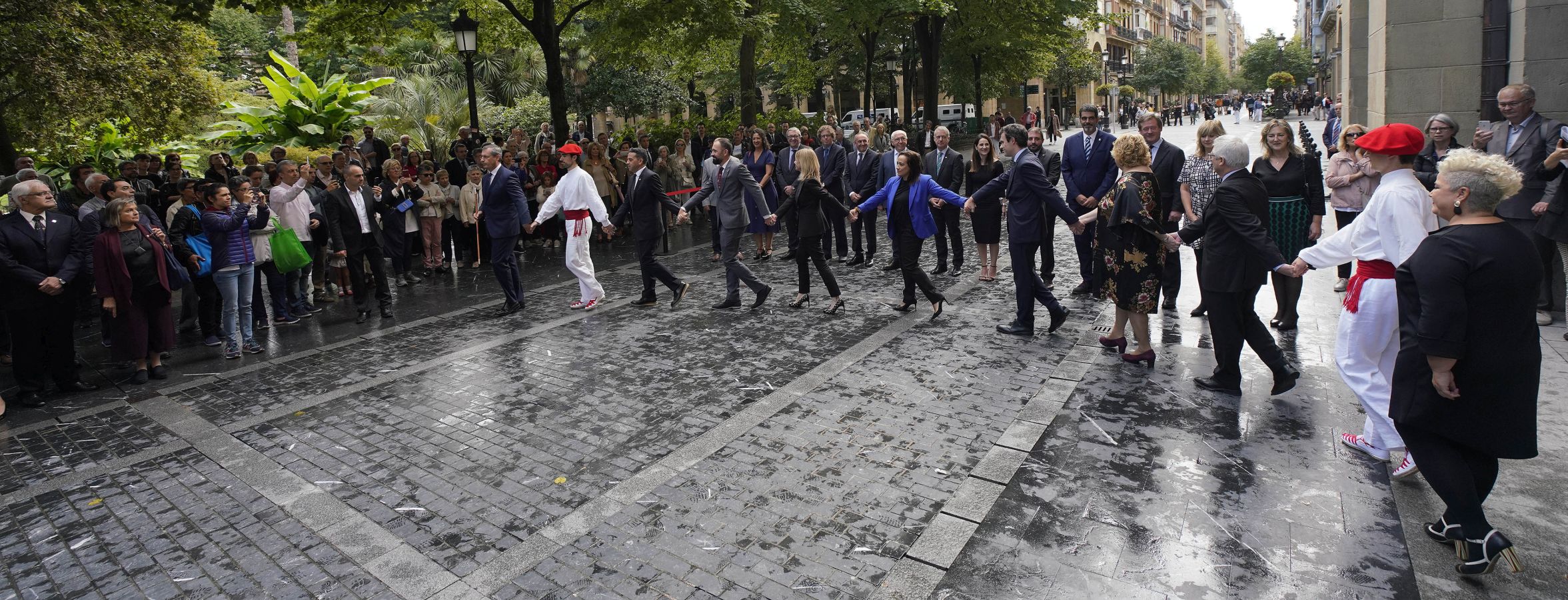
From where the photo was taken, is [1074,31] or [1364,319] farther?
[1074,31]

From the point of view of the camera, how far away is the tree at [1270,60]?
81.2 m

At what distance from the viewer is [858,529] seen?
184 inches

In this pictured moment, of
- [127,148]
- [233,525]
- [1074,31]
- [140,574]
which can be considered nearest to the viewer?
[140,574]

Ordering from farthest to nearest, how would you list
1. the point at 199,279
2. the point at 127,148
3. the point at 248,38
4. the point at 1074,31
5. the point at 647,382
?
the point at 248,38 → the point at 1074,31 → the point at 127,148 → the point at 199,279 → the point at 647,382

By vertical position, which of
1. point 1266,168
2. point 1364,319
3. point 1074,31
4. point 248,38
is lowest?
point 1364,319

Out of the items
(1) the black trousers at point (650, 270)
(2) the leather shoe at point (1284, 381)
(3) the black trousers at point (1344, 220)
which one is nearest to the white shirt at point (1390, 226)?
(2) the leather shoe at point (1284, 381)

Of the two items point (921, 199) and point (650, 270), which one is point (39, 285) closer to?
point (650, 270)

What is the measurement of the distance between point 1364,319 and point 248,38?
144 ft

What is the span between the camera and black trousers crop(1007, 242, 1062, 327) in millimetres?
8281

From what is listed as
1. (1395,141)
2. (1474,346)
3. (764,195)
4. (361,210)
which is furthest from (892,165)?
(1474,346)

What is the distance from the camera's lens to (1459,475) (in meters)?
3.97

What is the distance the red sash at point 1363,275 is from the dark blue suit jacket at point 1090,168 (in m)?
4.47

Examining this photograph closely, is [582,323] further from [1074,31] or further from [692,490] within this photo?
[1074,31]

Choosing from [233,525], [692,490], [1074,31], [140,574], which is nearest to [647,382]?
[692,490]
